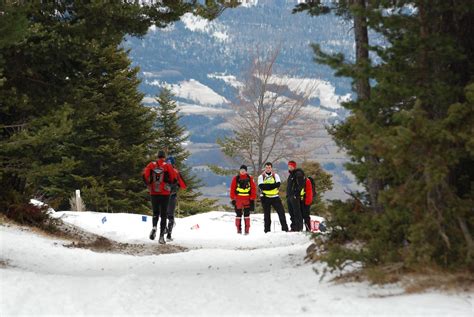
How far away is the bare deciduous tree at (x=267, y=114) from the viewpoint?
36188 millimetres

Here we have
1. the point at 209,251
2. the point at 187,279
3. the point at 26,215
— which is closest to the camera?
the point at 187,279

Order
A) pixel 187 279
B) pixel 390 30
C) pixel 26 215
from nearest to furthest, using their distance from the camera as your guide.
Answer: pixel 390 30
pixel 187 279
pixel 26 215

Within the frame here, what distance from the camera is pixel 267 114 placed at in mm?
36812

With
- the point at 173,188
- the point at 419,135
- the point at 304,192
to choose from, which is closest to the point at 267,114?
the point at 304,192

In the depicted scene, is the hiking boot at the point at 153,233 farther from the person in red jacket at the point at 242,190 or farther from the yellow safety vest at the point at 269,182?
the yellow safety vest at the point at 269,182

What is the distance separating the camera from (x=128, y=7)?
11.2 metres

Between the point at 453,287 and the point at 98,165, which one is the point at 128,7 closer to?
the point at 453,287

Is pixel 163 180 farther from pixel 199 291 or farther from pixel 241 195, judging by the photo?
pixel 199 291

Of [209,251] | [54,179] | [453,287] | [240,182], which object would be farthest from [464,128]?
[54,179]

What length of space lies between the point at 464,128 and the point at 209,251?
6.92 meters

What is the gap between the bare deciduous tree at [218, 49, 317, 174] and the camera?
36.2 metres

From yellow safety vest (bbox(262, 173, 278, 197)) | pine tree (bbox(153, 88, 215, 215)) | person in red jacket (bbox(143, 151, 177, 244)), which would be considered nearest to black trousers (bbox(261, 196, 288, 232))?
yellow safety vest (bbox(262, 173, 278, 197))

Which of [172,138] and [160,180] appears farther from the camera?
[172,138]

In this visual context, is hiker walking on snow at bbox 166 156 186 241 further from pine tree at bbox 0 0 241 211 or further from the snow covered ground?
the snow covered ground
